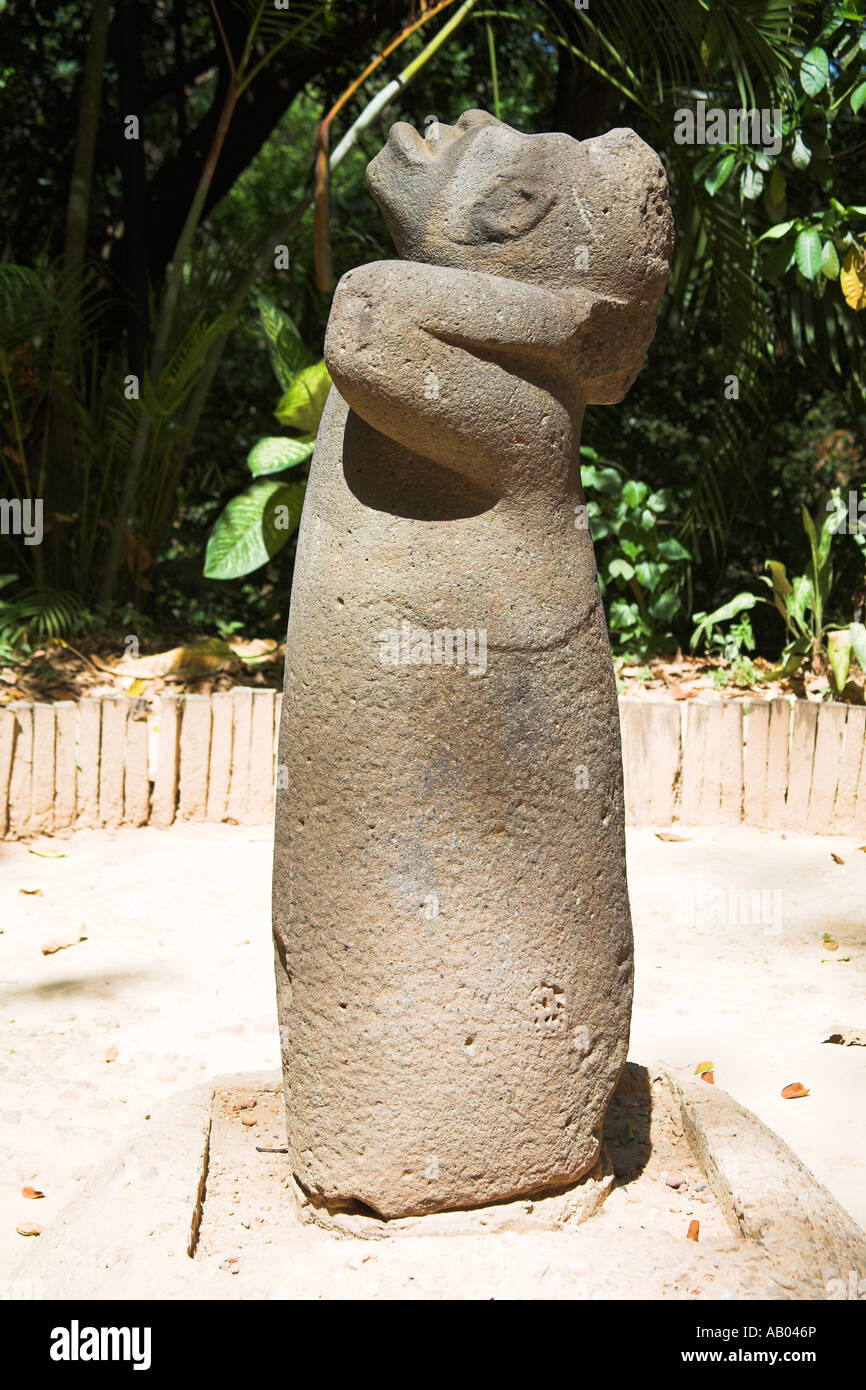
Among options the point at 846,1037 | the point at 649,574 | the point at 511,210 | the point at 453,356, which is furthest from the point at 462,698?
the point at 649,574

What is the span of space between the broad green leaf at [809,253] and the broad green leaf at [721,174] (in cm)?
41

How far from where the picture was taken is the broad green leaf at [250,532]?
5.96 metres

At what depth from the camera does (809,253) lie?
5.41m

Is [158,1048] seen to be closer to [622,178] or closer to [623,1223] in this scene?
[623,1223]

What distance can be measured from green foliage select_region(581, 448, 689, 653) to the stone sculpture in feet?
Result: 14.2

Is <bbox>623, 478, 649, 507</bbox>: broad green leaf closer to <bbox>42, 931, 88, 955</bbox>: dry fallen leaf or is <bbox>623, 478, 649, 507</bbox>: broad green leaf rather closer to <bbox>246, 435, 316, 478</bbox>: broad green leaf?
<bbox>246, 435, 316, 478</bbox>: broad green leaf

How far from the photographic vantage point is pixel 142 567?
20.9 ft

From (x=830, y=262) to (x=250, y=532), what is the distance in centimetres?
279

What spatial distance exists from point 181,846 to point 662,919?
180 cm

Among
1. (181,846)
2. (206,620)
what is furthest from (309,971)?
(206,620)

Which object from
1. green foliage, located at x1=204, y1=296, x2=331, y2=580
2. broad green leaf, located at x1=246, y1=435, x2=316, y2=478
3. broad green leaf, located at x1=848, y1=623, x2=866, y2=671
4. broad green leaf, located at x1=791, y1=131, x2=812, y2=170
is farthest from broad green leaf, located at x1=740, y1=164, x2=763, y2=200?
broad green leaf, located at x1=246, y1=435, x2=316, y2=478

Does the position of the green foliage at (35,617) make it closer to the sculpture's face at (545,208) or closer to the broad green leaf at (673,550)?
the broad green leaf at (673,550)

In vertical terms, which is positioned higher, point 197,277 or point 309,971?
point 197,277

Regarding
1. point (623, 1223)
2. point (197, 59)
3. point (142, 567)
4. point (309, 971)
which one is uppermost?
point (197, 59)
